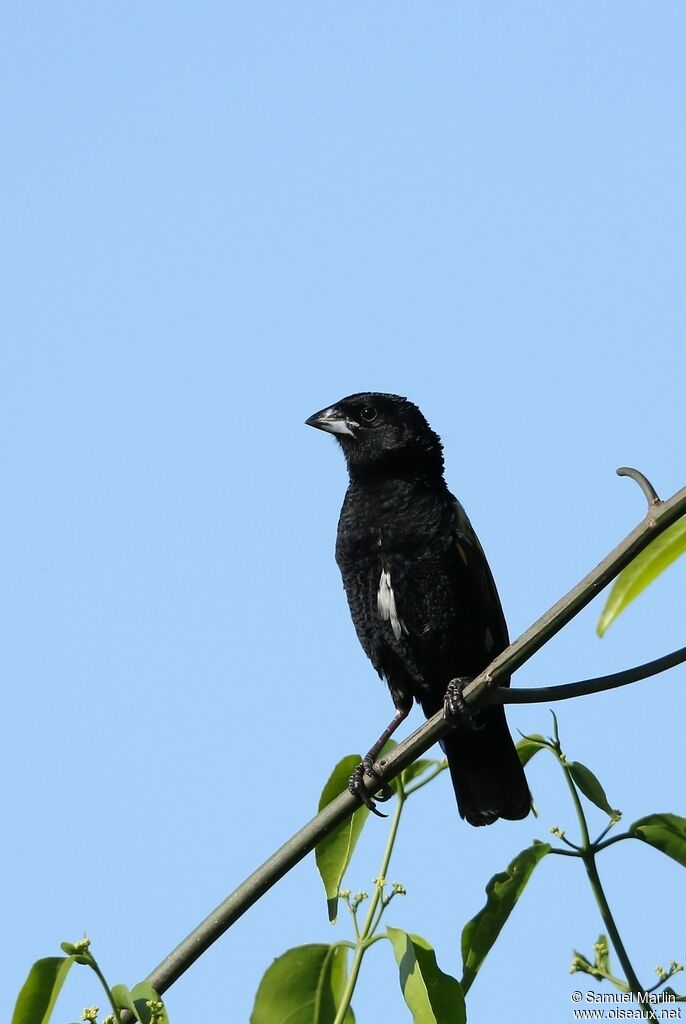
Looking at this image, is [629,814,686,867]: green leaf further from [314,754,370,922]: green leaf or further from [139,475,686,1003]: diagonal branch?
[314,754,370,922]: green leaf

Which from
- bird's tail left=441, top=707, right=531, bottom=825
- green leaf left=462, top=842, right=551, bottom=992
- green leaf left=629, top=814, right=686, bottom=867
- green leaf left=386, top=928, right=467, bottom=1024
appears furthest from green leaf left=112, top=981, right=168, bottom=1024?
bird's tail left=441, top=707, right=531, bottom=825

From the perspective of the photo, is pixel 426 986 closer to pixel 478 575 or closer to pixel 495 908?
pixel 495 908

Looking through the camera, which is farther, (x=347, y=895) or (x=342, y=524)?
(x=342, y=524)

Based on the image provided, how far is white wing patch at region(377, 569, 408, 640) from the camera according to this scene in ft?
14.8

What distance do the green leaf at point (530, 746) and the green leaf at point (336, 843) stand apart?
1.12ft

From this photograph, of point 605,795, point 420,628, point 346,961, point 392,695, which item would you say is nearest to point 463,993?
point 346,961

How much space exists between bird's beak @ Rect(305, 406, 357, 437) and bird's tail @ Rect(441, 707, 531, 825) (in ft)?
4.17

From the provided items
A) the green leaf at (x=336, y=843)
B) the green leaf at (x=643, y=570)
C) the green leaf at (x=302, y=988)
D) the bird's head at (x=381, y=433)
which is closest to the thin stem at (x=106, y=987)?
the green leaf at (x=302, y=988)

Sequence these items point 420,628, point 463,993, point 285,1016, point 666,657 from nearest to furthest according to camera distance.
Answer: point 666,657 < point 463,993 < point 285,1016 < point 420,628

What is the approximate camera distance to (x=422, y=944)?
224 cm

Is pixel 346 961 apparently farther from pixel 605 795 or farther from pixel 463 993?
pixel 605 795

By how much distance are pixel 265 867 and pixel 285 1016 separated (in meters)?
0.33

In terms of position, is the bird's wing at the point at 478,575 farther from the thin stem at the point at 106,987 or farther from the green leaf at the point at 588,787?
the thin stem at the point at 106,987

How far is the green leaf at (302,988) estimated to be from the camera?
7.55ft
